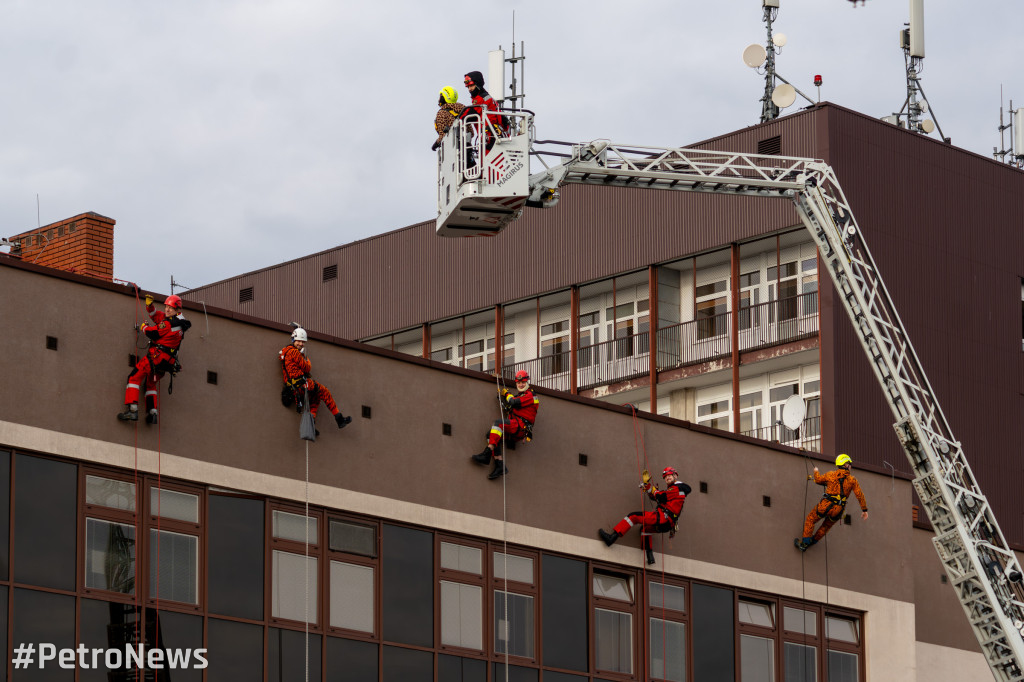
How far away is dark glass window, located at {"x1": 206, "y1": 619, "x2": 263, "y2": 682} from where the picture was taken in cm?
2519

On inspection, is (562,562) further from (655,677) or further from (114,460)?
(114,460)

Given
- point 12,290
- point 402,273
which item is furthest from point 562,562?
point 402,273

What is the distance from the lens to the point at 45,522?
23984mm

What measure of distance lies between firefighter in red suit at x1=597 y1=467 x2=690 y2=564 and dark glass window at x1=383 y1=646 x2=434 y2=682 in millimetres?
4026

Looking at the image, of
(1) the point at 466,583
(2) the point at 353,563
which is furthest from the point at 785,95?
(2) the point at 353,563

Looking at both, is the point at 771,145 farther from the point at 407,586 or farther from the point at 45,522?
the point at 45,522

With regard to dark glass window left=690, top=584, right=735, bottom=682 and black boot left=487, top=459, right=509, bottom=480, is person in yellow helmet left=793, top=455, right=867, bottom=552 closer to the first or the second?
dark glass window left=690, top=584, right=735, bottom=682

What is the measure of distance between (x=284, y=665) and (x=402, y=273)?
33337mm

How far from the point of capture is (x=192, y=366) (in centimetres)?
2575

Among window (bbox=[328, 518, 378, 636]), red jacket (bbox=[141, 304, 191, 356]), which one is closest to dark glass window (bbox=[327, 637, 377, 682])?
window (bbox=[328, 518, 378, 636])

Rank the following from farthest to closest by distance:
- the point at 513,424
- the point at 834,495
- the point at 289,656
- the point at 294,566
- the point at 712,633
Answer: the point at 834,495 → the point at 712,633 → the point at 513,424 → the point at 294,566 → the point at 289,656

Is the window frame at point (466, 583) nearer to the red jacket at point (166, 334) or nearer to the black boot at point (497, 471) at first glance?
the black boot at point (497, 471)

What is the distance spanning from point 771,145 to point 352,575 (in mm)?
25234

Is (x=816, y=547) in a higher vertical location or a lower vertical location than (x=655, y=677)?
higher
